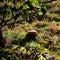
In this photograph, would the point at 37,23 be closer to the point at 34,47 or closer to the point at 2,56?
the point at 34,47

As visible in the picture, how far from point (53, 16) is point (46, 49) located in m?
2.32

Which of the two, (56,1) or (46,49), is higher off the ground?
(56,1)

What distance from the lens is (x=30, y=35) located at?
8359 millimetres

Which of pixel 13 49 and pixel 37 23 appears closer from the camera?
pixel 13 49

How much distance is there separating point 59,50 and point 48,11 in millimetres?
2719

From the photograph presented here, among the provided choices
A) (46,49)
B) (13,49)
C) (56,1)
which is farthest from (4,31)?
(56,1)

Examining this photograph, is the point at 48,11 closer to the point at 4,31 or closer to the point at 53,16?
the point at 53,16

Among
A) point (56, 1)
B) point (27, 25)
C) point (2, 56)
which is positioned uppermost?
point (56, 1)

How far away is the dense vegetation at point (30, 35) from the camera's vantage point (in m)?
6.89

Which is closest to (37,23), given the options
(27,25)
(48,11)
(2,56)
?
(27,25)

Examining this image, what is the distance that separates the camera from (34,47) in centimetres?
762

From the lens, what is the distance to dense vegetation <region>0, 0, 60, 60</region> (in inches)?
271

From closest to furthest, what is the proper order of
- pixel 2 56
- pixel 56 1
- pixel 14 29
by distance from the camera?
1. pixel 2 56
2. pixel 14 29
3. pixel 56 1

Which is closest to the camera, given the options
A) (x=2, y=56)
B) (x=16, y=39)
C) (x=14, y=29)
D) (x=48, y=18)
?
(x=2, y=56)
